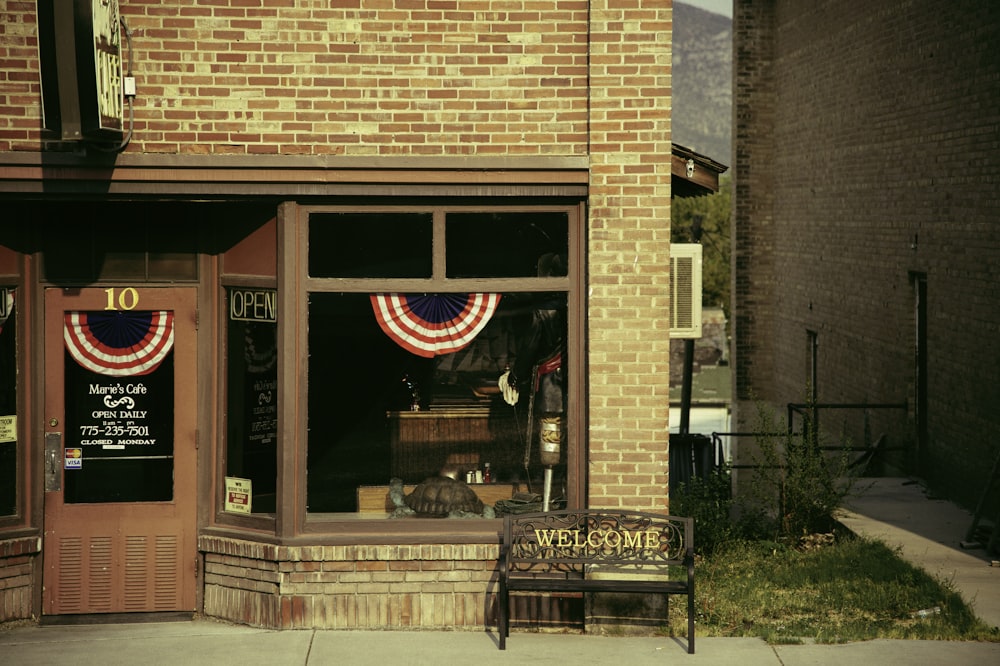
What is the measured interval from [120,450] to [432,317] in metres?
2.59

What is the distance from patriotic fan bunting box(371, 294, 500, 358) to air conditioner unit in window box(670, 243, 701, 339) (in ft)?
7.17

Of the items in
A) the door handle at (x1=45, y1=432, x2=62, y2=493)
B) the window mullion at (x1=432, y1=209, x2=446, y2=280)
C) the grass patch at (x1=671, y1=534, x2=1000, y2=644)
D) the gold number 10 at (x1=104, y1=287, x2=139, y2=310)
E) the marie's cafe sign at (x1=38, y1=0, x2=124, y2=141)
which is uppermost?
the marie's cafe sign at (x1=38, y1=0, x2=124, y2=141)

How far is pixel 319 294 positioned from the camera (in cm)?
943

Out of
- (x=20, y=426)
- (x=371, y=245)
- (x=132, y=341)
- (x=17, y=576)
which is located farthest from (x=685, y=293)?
(x=17, y=576)

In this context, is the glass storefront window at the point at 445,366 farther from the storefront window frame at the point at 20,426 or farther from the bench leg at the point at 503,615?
the storefront window frame at the point at 20,426

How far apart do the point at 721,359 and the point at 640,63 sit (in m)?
52.7

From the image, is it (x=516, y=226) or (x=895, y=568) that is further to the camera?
(x=895, y=568)

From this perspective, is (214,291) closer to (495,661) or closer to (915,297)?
(495,661)

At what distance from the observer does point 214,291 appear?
984 cm

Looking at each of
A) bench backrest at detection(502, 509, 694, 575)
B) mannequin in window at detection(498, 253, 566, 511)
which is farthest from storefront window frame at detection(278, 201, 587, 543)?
bench backrest at detection(502, 509, 694, 575)

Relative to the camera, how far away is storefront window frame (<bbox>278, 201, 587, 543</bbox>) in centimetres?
935

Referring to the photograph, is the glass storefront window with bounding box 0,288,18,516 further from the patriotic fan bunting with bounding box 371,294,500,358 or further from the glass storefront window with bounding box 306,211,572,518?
the patriotic fan bunting with bounding box 371,294,500,358

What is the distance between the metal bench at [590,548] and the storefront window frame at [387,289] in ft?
0.84

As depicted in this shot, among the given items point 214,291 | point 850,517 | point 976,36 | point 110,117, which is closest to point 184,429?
point 214,291
